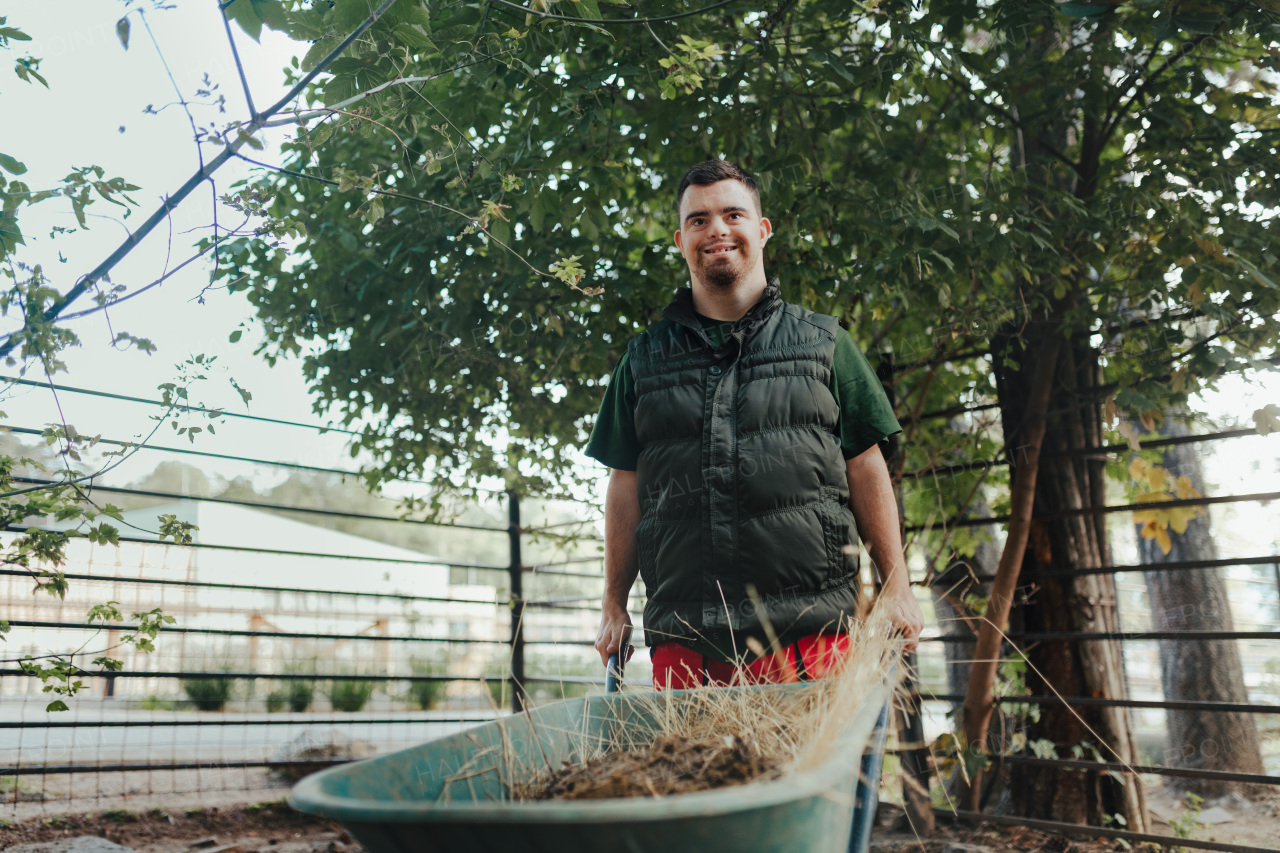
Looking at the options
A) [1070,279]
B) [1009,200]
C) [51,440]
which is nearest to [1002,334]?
[1070,279]

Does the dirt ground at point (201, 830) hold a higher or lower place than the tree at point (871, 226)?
lower

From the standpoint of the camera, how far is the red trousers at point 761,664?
1496mm

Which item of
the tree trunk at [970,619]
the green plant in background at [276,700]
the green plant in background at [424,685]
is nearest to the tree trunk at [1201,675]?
the tree trunk at [970,619]

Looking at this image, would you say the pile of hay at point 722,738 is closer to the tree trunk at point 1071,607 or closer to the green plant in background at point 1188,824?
the tree trunk at point 1071,607

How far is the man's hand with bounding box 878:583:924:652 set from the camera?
1.40 metres

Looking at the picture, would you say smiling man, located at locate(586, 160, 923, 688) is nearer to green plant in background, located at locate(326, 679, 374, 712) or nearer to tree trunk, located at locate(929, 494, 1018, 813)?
tree trunk, located at locate(929, 494, 1018, 813)

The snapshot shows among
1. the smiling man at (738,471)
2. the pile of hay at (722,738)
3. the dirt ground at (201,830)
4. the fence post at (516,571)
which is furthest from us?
the fence post at (516,571)

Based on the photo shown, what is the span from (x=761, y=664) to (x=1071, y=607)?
2.10m

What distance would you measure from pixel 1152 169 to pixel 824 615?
1.93m

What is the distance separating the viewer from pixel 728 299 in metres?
1.83

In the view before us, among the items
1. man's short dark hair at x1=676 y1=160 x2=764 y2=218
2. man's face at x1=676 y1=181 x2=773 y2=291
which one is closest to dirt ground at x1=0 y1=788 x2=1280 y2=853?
man's face at x1=676 y1=181 x2=773 y2=291

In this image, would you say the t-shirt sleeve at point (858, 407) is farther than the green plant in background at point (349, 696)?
No

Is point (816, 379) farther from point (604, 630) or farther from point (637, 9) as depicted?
point (637, 9)

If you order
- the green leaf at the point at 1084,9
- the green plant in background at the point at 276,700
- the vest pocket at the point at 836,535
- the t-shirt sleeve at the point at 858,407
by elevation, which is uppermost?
the green leaf at the point at 1084,9
